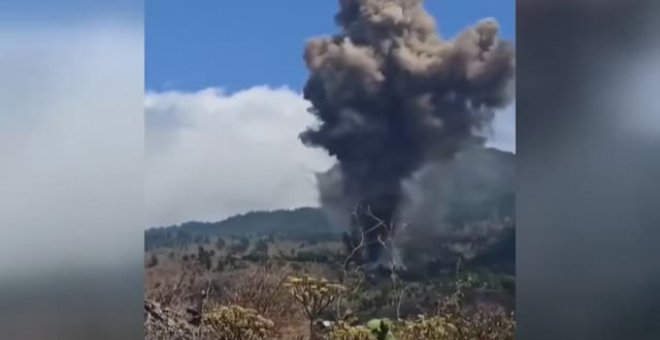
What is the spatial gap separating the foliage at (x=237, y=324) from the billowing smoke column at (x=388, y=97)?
21.5 inches

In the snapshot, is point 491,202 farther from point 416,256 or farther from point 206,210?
point 206,210

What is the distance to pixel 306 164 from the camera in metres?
3.90

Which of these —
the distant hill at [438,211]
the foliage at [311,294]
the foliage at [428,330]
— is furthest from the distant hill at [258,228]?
the foliage at [428,330]

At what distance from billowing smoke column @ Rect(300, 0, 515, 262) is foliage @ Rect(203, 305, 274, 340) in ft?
1.79

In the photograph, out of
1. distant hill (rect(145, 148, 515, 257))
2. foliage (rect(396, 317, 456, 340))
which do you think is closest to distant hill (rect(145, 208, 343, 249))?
distant hill (rect(145, 148, 515, 257))

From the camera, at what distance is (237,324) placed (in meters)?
4.04

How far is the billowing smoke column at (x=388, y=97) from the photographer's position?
3.76 m

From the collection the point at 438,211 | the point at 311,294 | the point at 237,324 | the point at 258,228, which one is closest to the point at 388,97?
the point at 438,211

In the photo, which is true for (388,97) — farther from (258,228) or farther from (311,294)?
(311,294)

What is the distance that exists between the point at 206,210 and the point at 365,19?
3.28 feet

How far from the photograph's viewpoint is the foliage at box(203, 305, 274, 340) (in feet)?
13.2

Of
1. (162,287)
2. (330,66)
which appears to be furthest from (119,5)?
(162,287)

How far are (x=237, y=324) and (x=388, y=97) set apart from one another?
1.12 metres

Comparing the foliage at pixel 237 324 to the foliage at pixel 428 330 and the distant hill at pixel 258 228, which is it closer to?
the distant hill at pixel 258 228
